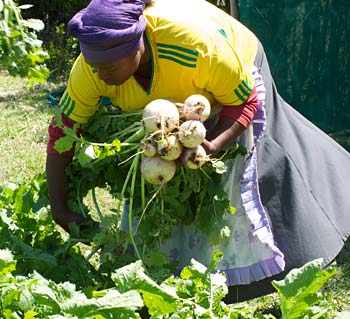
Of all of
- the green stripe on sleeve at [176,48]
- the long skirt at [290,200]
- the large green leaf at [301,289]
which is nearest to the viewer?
the large green leaf at [301,289]

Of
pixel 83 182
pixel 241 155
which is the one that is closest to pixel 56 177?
pixel 83 182

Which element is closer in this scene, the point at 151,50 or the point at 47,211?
the point at 151,50

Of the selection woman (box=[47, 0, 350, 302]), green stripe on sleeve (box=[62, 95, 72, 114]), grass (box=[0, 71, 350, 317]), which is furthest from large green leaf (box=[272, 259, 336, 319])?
grass (box=[0, 71, 350, 317])

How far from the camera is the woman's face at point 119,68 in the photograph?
2.68 metres

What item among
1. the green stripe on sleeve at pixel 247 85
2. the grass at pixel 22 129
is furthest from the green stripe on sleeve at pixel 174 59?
the grass at pixel 22 129

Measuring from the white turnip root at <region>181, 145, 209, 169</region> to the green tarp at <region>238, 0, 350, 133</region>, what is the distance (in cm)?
396

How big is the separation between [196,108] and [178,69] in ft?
0.58

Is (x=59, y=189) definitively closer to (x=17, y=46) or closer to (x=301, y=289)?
(x=17, y=46)

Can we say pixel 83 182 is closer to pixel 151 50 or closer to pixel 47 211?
pixel 47 211

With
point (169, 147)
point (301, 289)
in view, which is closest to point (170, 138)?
point (169, 147)

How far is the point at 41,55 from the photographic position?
2850 mm

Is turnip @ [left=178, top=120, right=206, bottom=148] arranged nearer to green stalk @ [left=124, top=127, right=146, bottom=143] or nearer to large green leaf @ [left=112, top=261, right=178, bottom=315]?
green stalk @ [left=124, top=127, right=146, bottom=143]

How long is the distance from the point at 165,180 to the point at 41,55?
Answer: 23.9 inches

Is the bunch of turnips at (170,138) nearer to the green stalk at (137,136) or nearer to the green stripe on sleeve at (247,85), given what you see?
the green stalk at (137,136)
